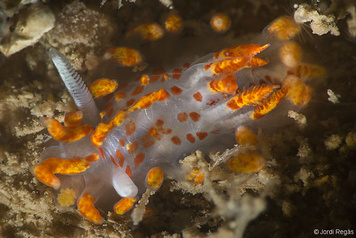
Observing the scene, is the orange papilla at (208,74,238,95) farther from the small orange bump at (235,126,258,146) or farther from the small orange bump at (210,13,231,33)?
the small orange bump at (210,13,231,33)

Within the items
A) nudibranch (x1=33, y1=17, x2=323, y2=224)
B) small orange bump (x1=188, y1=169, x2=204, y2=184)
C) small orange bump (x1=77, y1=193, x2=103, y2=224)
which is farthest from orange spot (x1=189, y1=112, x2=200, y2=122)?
small orange bump (x1=77, y1=193, x2=103, y2=224)

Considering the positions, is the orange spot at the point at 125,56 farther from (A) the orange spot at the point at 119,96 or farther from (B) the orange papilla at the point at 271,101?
(B) the orange papilla at the point at 271,101

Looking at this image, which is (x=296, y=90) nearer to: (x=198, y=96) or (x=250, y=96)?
(x=250, y=96)

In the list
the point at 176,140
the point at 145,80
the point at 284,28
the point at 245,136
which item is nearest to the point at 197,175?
the point at 176,140

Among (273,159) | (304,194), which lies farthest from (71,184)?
(304,194)

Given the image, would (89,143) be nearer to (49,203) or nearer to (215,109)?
(49,203)

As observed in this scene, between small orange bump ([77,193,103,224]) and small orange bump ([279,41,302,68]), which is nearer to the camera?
small orange bump ([77,193,103,224])

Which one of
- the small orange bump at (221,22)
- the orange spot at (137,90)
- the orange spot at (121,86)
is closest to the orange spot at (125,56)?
the orange spot at (121,86)
